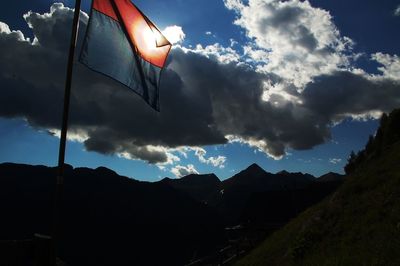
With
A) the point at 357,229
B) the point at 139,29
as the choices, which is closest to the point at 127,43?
the point at 139,29

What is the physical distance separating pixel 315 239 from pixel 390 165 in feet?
18.0

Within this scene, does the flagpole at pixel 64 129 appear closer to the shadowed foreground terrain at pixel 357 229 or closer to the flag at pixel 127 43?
the flag at pixel 127 43

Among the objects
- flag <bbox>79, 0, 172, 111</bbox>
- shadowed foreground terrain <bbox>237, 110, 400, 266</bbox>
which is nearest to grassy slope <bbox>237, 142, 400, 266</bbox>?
shadowed foreground terrain <bbox>237, 110, 400, 266</bbox>

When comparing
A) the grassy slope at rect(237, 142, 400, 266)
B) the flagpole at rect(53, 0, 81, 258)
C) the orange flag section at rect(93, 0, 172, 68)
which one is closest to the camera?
the flagpole at rect(53, 0, 81, 258)

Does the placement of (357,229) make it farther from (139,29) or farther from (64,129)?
(64,129)

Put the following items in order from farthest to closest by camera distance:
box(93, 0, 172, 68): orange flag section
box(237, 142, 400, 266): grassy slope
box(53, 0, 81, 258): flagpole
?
box(237, 142, 400, 266): grassy slope
box(93, 0, 172, 68): orange flag section
box(53, 0, 81, 258): flagpole

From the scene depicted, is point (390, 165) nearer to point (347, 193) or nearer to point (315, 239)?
point (347, 193)

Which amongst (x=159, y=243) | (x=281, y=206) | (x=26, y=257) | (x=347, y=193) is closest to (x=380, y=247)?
(x=347, y=193)

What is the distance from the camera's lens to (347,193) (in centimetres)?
1702

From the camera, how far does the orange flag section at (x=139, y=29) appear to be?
28.7 ft

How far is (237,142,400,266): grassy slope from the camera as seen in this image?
11203 mm

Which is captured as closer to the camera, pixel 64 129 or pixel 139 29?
pixel 64 129

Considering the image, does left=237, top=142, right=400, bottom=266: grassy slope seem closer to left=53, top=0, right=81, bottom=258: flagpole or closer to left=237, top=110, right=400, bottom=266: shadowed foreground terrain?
left=237, top=110, right=400, bottom=266: shadowed foreground terrain

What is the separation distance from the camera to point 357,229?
43.2ft
